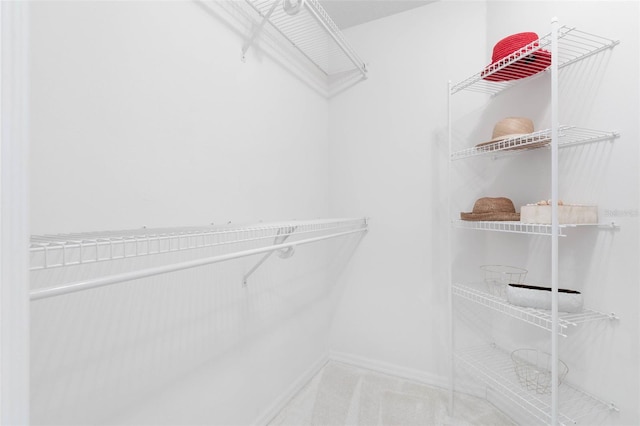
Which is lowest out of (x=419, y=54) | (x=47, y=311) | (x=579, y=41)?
(x=47, y=311)

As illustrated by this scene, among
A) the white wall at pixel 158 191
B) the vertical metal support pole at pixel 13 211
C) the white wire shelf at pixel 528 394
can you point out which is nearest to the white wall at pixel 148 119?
the white wall at pixel 158 191

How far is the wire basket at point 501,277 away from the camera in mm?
1506

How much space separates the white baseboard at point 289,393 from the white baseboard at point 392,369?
133mm

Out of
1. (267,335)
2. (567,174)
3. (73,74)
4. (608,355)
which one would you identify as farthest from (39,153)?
(608,355)

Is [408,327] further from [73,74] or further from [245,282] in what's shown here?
[73,74]

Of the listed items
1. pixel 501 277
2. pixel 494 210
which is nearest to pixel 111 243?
pixel 494 210

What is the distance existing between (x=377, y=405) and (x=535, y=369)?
0.78 m

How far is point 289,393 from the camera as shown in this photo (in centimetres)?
166

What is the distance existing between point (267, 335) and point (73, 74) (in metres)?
1.27

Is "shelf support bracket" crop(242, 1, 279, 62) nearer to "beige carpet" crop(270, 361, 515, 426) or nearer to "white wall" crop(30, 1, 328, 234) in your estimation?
"white wall" crop(30, 1, 328, 234)

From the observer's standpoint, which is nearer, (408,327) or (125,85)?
(125,85)

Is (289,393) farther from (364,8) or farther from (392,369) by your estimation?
(364,8)

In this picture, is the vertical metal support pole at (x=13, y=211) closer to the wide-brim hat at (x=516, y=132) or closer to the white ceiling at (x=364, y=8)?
the wide-brim hat at (x=516, y=132)

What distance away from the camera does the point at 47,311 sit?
0.75 m
